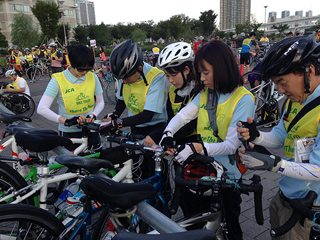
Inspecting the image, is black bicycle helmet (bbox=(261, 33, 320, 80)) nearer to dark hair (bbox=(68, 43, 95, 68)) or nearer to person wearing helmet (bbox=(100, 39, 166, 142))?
person wearing helmet (bbox=(100, 39, 166, 142))

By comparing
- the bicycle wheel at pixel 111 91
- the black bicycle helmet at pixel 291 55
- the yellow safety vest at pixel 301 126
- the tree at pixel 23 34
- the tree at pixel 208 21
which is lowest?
the bicycle wheel at pixel 111 91

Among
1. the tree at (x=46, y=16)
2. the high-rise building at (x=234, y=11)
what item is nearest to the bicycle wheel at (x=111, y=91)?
the tree at (x=46, y=16)

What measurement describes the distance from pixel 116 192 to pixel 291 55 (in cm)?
123

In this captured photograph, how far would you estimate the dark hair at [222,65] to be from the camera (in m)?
1.93

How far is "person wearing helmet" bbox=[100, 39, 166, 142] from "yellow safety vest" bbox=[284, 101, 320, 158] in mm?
1372

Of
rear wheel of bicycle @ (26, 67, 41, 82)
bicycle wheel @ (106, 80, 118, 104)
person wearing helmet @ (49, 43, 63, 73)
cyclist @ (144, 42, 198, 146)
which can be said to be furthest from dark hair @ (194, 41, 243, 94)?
rear wheel of bicycle @ (26, 67, 41, 82)

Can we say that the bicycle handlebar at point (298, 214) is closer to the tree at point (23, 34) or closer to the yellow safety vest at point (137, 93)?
the yellow safety vest at point (137, 93)

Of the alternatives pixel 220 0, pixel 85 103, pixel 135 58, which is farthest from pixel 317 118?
pixel 220 0

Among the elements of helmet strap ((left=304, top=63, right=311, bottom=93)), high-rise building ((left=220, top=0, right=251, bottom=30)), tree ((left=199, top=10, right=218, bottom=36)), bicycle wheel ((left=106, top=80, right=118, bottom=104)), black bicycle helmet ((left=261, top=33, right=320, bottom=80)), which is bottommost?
bicycle wheel ((left=106, top=80, right=118, bottom=104))

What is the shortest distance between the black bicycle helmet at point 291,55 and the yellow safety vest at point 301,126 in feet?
0.86

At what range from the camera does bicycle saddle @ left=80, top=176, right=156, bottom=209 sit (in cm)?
113

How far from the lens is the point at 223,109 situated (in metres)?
1.99

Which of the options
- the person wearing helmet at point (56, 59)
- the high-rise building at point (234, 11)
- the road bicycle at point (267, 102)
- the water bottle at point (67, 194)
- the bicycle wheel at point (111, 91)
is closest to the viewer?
the water bottle at point (67, 194)

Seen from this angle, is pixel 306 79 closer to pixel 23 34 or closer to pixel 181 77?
pixel 181 77
